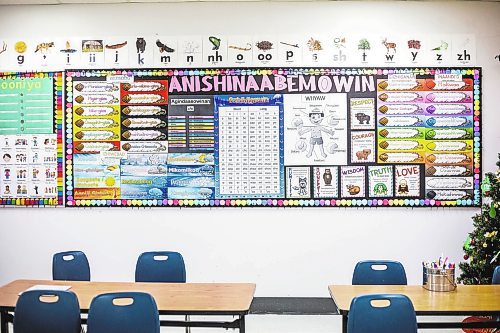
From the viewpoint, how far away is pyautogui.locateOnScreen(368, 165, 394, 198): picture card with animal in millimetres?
6254

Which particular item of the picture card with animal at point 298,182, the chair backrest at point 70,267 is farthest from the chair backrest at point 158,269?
the picture card with animal at point 298,182

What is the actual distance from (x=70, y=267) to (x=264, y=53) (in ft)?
9.29

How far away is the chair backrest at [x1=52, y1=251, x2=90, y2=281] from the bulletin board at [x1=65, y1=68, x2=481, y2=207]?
147 centimetres

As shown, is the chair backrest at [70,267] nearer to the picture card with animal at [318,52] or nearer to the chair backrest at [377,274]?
the chair backrest at [377,274]

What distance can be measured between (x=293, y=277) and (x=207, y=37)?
2559 millimetres

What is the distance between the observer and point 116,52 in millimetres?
6363

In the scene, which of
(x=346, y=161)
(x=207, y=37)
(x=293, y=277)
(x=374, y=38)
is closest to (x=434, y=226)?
(x=346, y=161)

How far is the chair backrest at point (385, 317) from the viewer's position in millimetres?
3381

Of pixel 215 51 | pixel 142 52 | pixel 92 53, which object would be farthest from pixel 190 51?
pixel 92 53

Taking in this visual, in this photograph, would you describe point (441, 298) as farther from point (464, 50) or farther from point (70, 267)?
point (464, 50)

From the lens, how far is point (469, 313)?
3574 millimetres

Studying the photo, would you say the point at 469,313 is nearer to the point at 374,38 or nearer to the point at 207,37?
the point at 374,38

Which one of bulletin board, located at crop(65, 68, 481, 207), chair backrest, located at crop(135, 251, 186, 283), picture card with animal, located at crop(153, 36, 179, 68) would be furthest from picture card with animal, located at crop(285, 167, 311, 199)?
chair backrest, located at crop(135, 251, 186, 283)

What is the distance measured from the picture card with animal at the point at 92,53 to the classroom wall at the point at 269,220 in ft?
0.34
